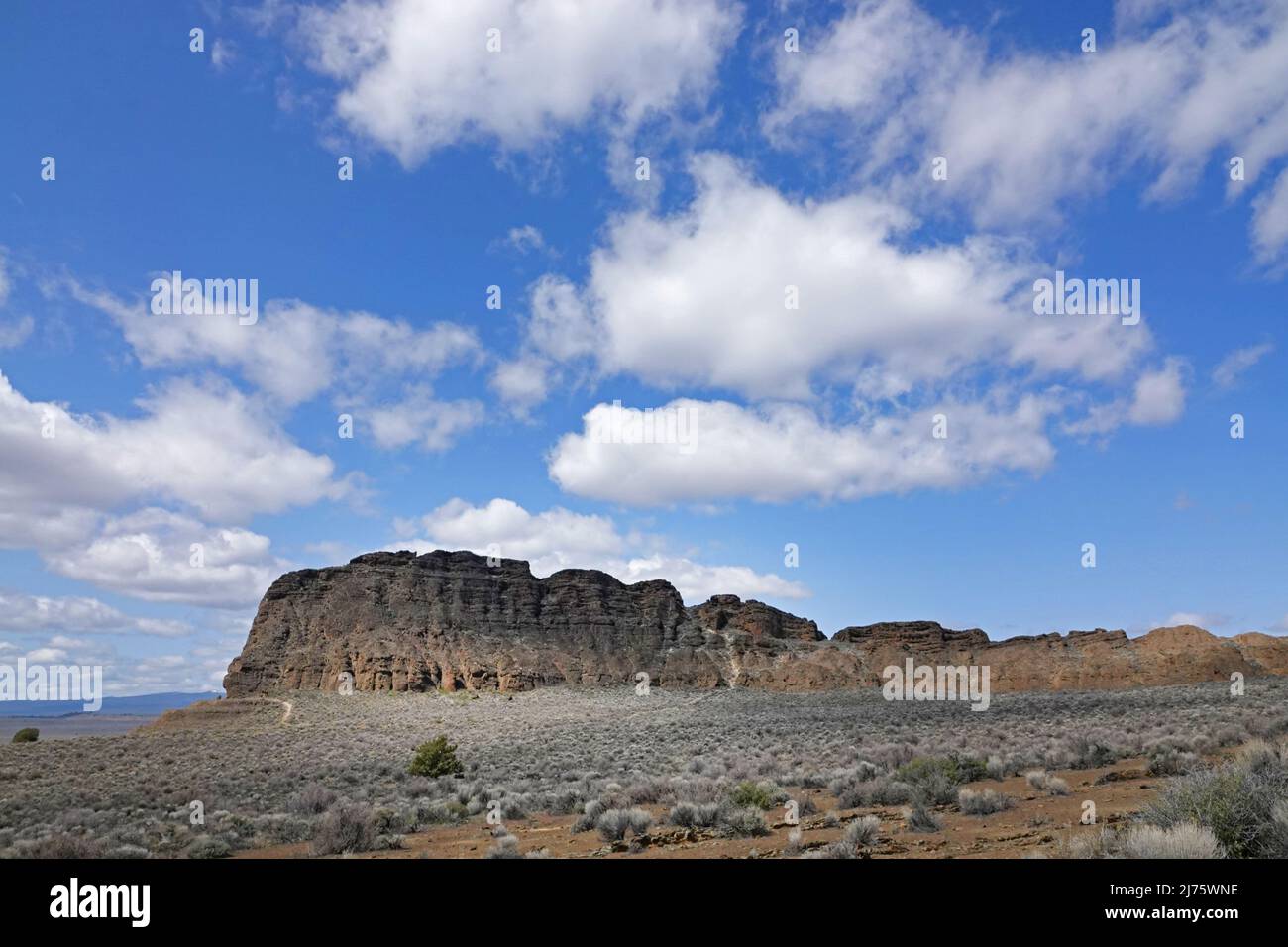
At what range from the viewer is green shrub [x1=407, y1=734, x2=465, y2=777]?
20.9 m

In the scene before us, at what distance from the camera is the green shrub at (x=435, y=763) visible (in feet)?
68.5

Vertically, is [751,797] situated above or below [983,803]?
below

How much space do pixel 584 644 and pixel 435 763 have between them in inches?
3005

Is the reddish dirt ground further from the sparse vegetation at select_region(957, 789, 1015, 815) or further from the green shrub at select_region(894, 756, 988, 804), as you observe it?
the green shrub at select_region(894, 756, 988, 804)

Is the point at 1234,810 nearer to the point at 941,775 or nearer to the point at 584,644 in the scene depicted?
the point at 941,775

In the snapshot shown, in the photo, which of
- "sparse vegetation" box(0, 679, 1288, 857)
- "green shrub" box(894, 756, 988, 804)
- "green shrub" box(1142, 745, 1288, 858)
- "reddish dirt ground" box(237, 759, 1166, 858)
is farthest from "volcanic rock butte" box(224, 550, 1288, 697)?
"green shrub" box(1142, 745, 1288, 858)

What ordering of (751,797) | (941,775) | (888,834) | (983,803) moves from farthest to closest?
(941,775)
(751,797)
(983,803)
(888,834)

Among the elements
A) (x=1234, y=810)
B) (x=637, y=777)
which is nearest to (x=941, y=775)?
(x=1234, y=810)

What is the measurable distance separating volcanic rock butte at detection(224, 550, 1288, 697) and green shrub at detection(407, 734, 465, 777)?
191 feet

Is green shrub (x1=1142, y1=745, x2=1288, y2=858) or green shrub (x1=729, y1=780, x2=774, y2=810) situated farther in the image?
green shrub (x1=729, y1=780, x2=774, y2=810)

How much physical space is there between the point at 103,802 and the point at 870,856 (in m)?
18.4

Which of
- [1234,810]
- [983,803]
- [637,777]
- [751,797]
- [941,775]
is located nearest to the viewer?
[1234,810]

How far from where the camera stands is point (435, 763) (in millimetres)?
21156
